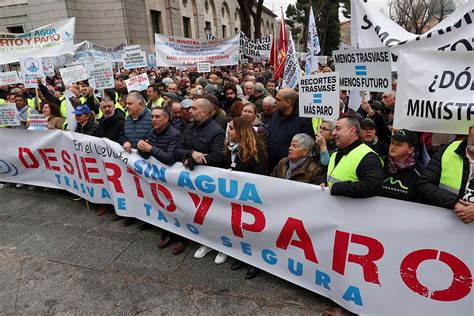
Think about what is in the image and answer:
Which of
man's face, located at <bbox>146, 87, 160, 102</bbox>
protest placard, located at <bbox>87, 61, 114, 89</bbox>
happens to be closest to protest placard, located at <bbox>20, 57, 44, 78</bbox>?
protest placard, located at <bbox>87, 61, 114, 89</bbox>

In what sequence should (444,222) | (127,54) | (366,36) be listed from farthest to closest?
1. (127,54)
2. (366,36)
3. (444,222)

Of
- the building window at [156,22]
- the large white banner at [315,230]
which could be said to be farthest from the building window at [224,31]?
the large white banner at [315,230]

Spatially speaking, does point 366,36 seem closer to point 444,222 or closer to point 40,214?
point 444,222

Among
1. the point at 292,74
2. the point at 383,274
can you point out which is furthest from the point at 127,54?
the point at 383,274

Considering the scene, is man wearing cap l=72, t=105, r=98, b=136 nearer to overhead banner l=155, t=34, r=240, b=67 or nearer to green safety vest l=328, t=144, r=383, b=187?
green safety vest l=328, t=144, r=383, b=187

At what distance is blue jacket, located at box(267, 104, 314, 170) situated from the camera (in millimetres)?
3918

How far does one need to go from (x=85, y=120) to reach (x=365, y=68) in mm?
A: 3829

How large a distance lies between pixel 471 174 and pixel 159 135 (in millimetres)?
3038

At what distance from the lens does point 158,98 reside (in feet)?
21.5

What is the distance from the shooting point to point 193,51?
9.55 meters

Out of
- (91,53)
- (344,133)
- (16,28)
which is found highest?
(16,28)

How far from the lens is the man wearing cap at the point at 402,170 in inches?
108

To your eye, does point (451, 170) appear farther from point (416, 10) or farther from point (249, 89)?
point (416, 10)

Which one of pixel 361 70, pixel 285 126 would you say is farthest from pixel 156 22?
pixel 361 70
